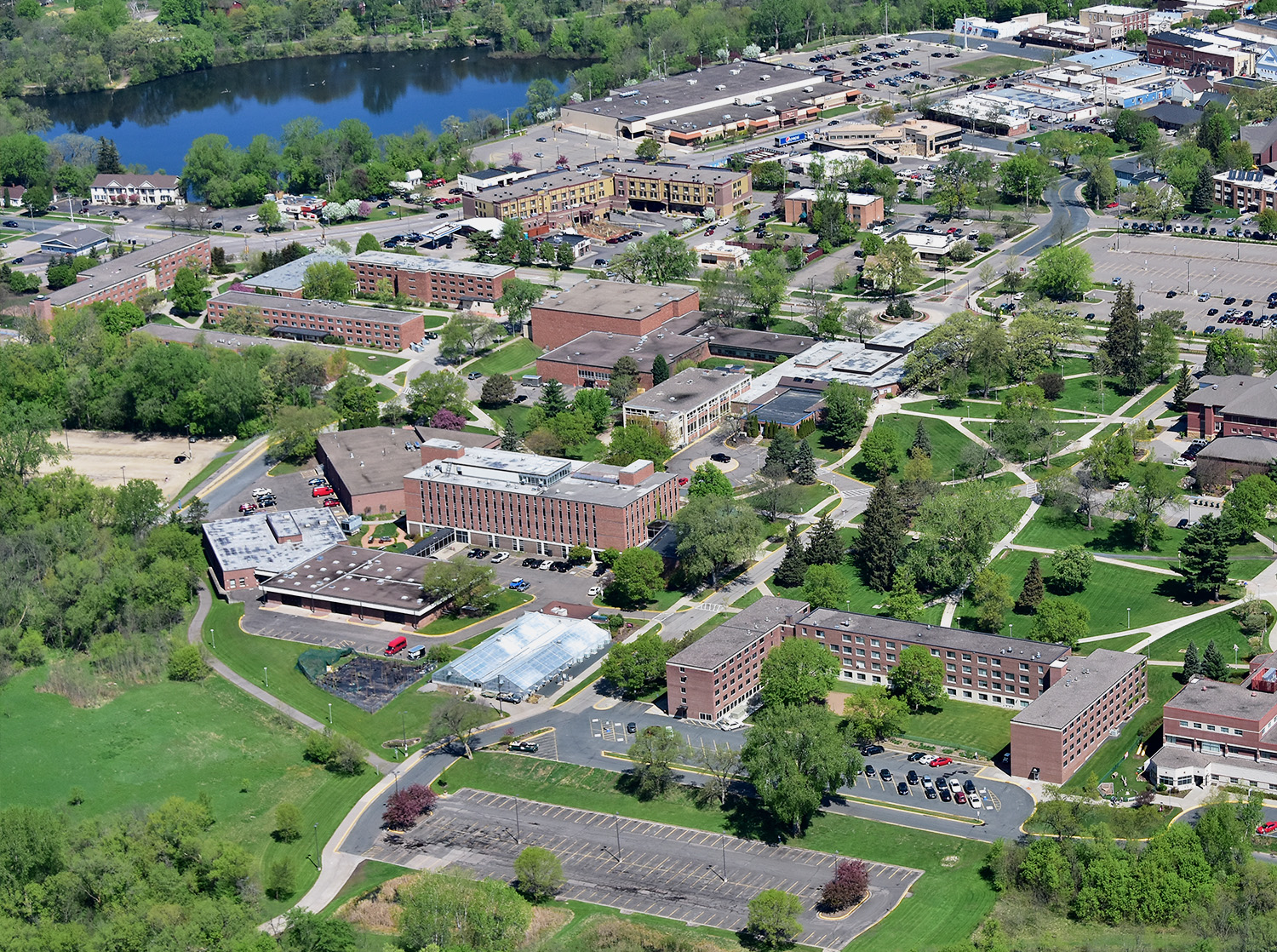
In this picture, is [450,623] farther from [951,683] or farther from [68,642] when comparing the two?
[951,683]

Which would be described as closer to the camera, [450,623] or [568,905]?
[568,905]

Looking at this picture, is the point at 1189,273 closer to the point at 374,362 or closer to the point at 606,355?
the point at 606,355

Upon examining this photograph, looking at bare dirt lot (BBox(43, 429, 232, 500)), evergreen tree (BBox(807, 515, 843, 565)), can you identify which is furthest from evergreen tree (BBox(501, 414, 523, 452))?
evergreen tree (BBox(807, 515, 843, 565))

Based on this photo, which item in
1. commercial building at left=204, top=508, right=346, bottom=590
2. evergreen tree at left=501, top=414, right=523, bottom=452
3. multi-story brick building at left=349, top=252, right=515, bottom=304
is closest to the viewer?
commercial building at left=204, top=508, right=346, bottom=590

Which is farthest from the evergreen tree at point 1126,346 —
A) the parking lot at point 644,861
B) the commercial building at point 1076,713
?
the parking lot at point 644,861

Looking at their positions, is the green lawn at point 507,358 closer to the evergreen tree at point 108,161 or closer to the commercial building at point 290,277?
the commercial building at point 290,277

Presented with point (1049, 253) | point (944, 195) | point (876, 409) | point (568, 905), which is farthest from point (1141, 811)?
point (944, 195)

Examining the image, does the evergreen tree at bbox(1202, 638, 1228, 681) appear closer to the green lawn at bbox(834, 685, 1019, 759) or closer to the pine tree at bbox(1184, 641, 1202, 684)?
the pine tree at bbox(1184, 641, 1202, 684)
